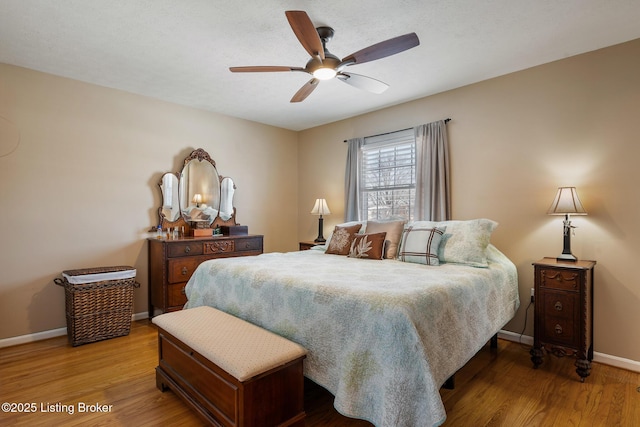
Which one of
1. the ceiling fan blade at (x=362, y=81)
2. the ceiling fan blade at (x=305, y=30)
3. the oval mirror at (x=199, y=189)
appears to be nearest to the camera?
the ceiling fan blade at (x=305, y=30)

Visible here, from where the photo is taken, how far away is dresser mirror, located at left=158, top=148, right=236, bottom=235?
398 centimetres

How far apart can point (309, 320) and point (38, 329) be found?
9.94 feet

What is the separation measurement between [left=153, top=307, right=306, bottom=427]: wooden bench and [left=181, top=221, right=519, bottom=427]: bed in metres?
0.16

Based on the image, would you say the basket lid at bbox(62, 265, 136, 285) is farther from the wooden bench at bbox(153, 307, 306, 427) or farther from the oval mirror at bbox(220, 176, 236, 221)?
the wooden bench at bbox(153, 307, 306, 427)

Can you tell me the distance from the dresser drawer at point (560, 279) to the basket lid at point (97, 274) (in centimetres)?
379

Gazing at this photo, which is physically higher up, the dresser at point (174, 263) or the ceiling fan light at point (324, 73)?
the ceiling fan light at point (324, 73)

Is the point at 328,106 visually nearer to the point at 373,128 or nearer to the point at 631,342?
the point at 373,128

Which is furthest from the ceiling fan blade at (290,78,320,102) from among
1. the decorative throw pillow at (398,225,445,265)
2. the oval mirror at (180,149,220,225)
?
the oval mirror at (180,149,220,225)

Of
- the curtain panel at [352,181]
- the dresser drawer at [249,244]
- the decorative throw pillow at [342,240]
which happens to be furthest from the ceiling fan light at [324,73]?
the dresser drawer at [249,244]

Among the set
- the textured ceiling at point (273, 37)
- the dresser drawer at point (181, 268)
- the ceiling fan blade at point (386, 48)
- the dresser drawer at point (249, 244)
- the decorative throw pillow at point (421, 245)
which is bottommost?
the dresser drawer at point (181, 268)

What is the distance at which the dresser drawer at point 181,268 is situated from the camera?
3.54 m

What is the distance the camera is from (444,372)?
5.52 feet

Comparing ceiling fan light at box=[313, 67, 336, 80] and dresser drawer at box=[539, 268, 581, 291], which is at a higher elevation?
ceiling fan light at box=[313, 67, 336, 80]

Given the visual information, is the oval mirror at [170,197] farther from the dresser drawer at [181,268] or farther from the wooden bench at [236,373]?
the wooden bench at [236,373]
